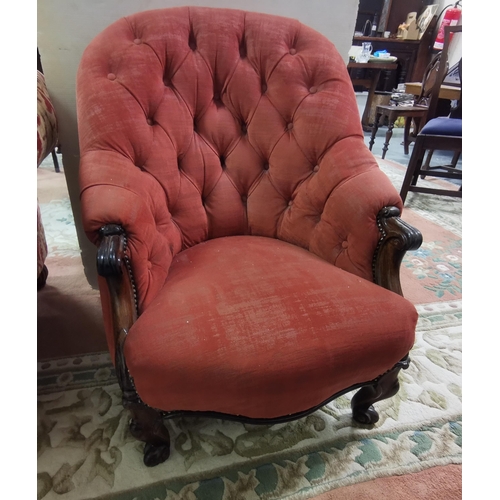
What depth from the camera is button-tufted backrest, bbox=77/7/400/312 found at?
886 millimetres

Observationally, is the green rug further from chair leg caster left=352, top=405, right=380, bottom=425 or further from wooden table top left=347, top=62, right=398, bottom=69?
wooden table top left=347, top=62, right=398, bottom=69

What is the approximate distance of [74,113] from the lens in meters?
1.17

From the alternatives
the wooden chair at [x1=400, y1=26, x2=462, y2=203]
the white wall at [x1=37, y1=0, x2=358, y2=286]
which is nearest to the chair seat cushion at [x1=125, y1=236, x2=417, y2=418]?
the white wall at [x1=37, y1=0, x2=358, y2=286]

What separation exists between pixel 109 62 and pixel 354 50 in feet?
14.3

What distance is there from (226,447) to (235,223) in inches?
25.3

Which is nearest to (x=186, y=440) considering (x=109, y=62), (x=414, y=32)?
(x=109, y=62)

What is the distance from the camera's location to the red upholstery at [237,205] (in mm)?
685

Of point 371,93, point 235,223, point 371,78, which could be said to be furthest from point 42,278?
point 371,78

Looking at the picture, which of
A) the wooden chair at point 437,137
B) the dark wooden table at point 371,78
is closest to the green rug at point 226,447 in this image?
the wooden chair at point 437,137

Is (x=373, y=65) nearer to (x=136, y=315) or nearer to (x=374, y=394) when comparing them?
(x=374, y=394)

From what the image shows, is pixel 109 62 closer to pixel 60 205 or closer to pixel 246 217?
pixel 246 217

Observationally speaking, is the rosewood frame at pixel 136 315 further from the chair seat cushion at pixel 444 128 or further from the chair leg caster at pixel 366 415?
the chair seat cushion at pixel 444 128

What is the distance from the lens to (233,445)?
961 mm

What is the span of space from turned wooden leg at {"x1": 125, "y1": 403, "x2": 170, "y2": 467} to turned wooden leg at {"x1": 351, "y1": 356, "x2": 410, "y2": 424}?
20.3 inches
